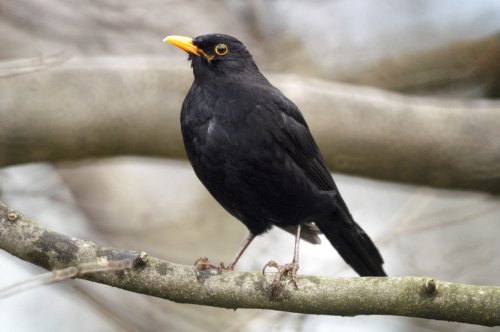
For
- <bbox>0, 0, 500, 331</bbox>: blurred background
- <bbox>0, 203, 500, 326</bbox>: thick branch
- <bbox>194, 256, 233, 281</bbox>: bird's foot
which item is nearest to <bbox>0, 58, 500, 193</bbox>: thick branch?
<bbox>0, 0, 500, 331</bbox>: blurred background

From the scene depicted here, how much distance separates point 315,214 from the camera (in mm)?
5023

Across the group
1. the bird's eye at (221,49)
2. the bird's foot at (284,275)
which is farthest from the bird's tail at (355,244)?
the bird's eye at (221,49)

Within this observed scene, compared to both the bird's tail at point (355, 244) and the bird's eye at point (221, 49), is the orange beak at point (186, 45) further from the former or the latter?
the bird's tail at point (355, 244)

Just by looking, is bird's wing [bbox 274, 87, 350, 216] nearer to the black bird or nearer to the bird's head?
the black bird

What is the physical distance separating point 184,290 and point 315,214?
1.37 m

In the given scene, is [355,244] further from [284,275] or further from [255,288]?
[255,288]

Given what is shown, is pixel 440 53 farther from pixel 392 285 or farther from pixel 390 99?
pixel 392 285

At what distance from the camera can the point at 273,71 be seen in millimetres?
8469

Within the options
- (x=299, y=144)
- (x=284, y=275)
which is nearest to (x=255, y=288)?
(x=284, y=275)

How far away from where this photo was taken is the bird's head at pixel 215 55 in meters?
5.04

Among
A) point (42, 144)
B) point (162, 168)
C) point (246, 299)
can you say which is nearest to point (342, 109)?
point (42, 144)

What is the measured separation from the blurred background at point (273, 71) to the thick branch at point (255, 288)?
306 centimetres

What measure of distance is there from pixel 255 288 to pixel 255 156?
2.98 ft

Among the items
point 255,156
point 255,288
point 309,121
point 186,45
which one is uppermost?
point 309,121
